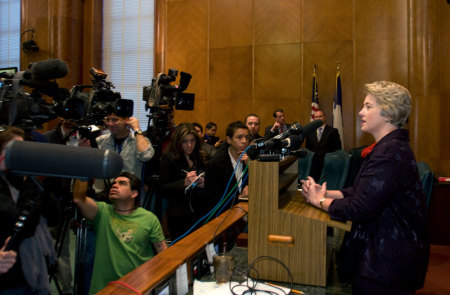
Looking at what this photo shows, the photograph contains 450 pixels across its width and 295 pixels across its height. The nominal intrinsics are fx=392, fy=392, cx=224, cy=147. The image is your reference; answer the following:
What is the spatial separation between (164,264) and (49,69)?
2.56 ft

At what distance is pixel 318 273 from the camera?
1.33 m

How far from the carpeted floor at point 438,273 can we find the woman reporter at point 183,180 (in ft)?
5.86

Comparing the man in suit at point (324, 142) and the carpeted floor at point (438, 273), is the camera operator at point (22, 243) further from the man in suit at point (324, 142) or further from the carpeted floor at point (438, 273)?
the man in suit at point (324, 142)

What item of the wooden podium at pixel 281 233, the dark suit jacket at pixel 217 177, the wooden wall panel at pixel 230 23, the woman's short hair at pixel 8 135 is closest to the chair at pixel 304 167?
the dark suit jacket at pixel 217 177

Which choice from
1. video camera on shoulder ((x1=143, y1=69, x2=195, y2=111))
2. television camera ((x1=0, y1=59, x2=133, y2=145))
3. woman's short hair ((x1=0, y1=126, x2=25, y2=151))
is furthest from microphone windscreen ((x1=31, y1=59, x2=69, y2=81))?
video camera on shoulder ((x1=143, y1=69, x2=195, y2=111))

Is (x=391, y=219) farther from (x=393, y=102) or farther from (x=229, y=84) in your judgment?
(x=229, y=84)

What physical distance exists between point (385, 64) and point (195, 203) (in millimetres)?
4363

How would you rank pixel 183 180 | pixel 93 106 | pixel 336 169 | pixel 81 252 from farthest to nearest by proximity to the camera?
pixel 336 169 < pixel 183 180 < pixel 81 252 < pixel 93 106

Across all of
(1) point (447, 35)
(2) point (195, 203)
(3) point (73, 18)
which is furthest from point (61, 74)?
(3) point (73, 18)

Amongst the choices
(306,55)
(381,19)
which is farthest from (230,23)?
(381,19)

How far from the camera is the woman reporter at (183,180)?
8.64ft

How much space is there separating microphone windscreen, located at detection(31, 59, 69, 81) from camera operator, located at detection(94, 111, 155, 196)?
126cm

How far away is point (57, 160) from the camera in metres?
0.64

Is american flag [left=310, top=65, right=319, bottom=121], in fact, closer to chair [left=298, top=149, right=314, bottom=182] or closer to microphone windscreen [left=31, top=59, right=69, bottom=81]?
chair [left=298, top=149, right=314, bottom=182]
